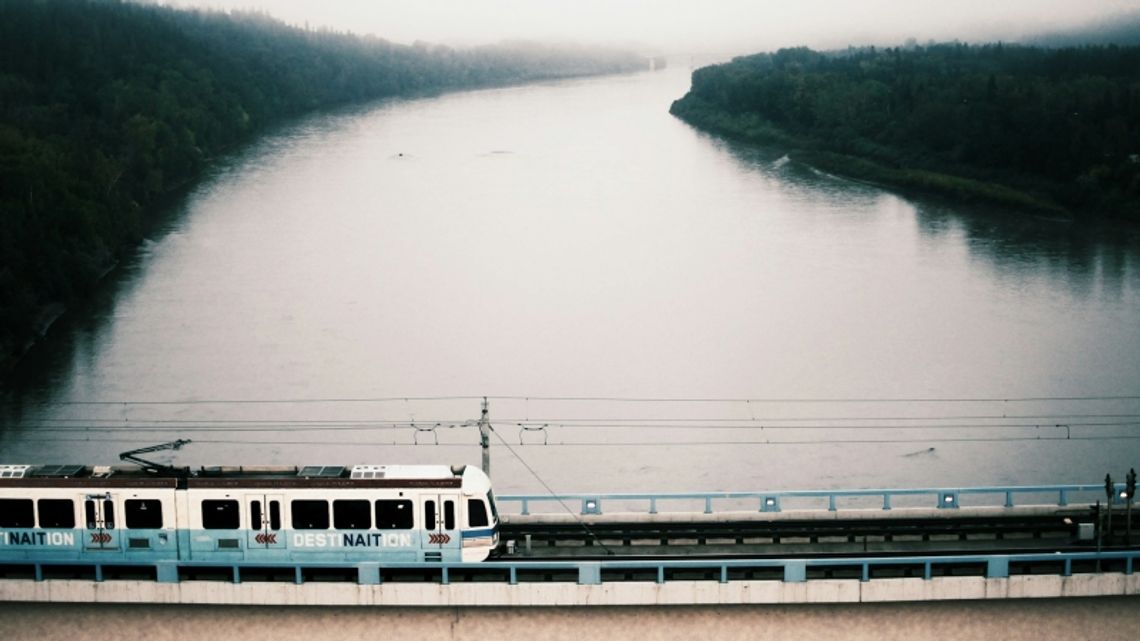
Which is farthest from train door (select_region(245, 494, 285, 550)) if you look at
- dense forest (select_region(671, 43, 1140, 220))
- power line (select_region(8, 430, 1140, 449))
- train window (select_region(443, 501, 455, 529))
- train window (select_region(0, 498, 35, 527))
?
dense forest (select_region(671, 43, 1140, 220))

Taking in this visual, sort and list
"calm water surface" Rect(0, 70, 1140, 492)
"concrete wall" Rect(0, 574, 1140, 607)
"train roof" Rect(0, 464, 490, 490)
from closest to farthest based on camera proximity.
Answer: "concrete wall" Rect(0, 574, 1140, 607) < "train roof" Rect(0, 464, 490, 490) < "calm water surface" Rect(0, 70, 1140, 492)

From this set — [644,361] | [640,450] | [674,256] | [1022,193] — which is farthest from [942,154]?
[640,450]

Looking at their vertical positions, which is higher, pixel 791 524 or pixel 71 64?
pixel 71 64

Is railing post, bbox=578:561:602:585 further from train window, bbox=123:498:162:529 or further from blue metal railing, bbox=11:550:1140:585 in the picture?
train window, bbox=123:498:162:529

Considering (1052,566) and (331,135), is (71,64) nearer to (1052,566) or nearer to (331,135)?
(331,135)

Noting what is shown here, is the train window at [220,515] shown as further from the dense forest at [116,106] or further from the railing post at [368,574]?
the dense forest at [116,106]

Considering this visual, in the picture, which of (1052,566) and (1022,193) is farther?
(1022,193)

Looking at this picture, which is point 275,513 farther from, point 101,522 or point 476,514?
point 476,514
